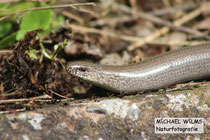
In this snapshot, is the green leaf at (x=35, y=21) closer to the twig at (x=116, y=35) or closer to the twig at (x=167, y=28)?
the twig at (x=116, y=35)

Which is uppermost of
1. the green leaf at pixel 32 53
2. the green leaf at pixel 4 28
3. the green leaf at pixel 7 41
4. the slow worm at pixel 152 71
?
the green leaf at pixel 4 28

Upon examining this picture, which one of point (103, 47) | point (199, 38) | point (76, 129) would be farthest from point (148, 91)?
point (199, 38)

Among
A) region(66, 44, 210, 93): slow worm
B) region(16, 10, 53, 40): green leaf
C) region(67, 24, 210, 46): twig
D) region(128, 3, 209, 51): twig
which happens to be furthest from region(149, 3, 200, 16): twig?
region(16, 10, 53, 40): green leaf

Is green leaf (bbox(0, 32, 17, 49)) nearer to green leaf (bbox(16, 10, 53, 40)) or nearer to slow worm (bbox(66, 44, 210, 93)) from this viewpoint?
green leaf (bbox(16, 10, 53, 40))

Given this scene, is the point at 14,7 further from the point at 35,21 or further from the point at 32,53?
the point at 32,53

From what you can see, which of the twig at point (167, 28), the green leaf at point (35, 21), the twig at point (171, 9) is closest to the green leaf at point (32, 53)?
the green leaf at point (35, 21)

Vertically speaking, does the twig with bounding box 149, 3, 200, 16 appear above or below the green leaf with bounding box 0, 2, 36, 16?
above

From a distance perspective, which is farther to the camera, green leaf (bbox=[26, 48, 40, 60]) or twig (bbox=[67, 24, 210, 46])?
twig (bbox=[67, 24, 210, 46])
